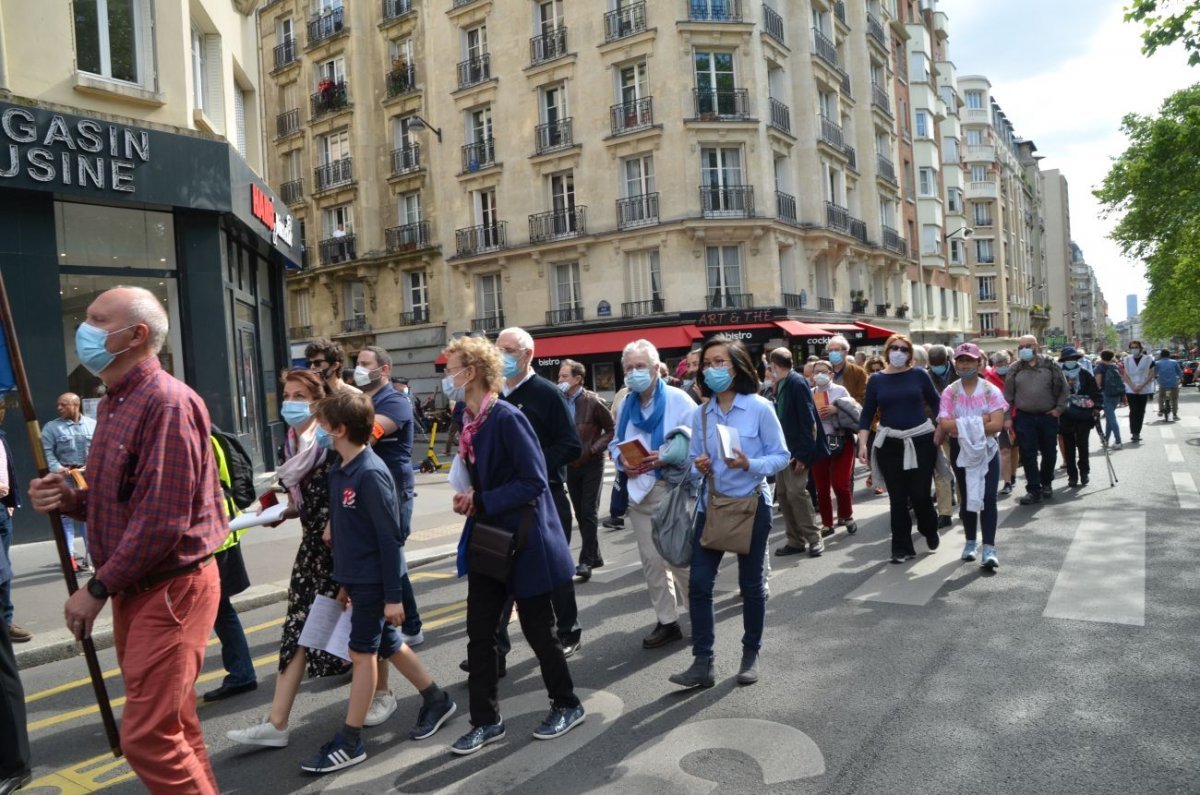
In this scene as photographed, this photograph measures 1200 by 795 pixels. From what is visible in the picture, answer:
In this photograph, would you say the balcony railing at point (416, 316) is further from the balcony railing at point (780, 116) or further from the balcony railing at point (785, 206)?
the balcony railing at point (780, 116)

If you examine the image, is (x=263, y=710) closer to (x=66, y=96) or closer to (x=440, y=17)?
(x=66, y=96)

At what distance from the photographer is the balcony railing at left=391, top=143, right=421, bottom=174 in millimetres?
33062

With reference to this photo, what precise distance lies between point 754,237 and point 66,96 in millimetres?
20569

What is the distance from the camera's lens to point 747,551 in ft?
15.3

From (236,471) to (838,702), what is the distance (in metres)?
3.55

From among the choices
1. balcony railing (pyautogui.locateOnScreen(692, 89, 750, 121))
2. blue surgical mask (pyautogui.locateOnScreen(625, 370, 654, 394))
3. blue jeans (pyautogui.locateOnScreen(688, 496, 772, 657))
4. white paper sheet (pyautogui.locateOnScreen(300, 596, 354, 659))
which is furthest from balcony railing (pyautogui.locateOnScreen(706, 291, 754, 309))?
white paper sheet (pyautogui.locateOnScreen(300, 596, 354, 659))

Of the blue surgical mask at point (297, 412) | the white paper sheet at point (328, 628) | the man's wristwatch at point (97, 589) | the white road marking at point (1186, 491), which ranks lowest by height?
the white road marking at point (1186, 491)

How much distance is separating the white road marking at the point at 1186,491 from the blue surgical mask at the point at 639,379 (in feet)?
22.4

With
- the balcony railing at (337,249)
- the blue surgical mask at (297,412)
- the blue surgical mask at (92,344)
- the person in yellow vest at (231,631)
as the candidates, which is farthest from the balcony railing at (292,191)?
the blue surgical mask at (92,344)

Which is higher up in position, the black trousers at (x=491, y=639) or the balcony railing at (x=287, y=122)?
the balcony railing at (x=287, y=122)

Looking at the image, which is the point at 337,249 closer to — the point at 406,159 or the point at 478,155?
the point at 406,159

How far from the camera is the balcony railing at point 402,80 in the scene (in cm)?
3306

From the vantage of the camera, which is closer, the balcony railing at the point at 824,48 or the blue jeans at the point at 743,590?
the blue jeans at the point at 743,590

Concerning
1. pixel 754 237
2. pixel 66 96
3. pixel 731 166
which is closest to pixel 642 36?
pixel 731 166
